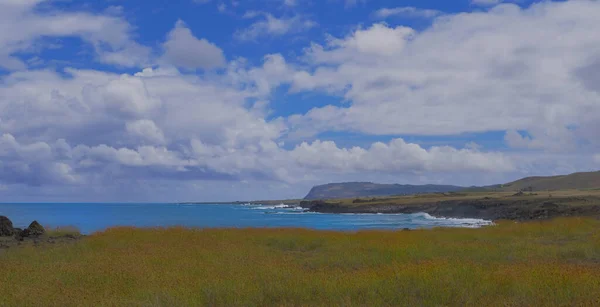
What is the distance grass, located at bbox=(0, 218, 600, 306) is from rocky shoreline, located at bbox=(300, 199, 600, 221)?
3803 centimetres

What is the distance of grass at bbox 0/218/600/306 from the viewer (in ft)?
31.0

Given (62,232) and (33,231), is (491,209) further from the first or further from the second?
(33,231)

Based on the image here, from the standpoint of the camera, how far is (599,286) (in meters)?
9.71

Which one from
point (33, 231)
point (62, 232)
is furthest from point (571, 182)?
point (33, 231)

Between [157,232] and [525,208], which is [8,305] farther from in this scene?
[525,208]

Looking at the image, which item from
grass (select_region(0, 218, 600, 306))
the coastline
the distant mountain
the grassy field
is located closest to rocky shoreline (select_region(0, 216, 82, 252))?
grass (select_region(0, 218, 600, 306))

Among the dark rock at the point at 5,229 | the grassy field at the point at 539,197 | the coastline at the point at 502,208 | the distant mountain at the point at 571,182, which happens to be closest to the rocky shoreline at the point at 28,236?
the dark rock at the point at 5,229

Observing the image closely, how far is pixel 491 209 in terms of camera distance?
3150 inches

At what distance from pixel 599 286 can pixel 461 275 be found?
260cm

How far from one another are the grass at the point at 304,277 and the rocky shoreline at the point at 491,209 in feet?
125

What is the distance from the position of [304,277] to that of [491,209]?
75.3 metres

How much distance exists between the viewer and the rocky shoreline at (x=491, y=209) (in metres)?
55.6

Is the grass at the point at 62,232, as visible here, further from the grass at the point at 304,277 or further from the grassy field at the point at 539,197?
the grassy field at the point at 539,197

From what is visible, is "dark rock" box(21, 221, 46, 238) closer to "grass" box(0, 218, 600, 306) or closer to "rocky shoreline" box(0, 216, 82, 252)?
"rocky shoreline" box(0, 216, 82, 252)
